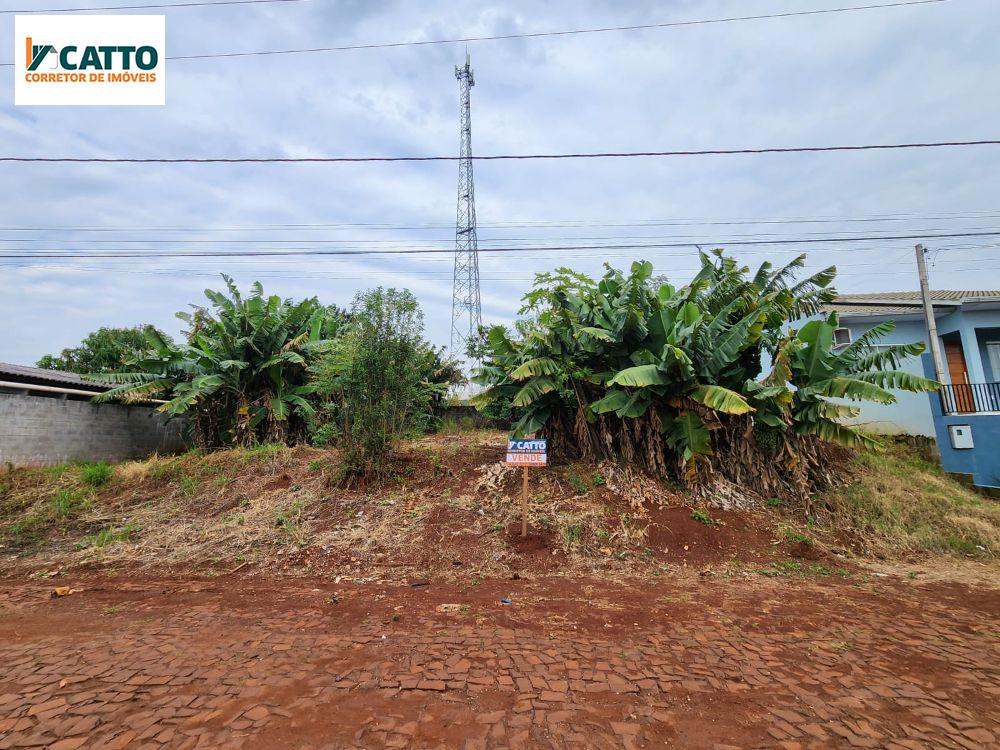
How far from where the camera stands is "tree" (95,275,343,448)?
13461 mm

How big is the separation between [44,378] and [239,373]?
5.13 metres

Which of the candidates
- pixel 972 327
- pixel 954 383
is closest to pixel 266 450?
pixel 954 383

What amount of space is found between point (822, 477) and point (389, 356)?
29.6ft

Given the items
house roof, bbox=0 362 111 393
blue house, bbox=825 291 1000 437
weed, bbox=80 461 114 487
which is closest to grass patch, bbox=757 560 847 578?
blue house, bbox=825 291 1000 437

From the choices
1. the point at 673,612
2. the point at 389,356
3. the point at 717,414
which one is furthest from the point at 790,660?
the point at 389,356

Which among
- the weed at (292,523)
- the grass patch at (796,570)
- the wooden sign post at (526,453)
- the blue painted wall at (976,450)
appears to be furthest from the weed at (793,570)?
the weed at (292,523)

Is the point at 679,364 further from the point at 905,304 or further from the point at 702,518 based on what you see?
the point at 905,304

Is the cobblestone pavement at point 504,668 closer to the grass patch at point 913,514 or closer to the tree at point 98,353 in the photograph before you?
the grass patch at point 913,514

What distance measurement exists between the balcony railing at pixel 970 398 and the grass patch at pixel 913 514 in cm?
218

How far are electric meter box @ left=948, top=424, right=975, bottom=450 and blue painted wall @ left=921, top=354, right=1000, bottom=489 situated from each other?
5 centimetres

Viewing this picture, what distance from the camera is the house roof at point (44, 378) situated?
41.3 feet

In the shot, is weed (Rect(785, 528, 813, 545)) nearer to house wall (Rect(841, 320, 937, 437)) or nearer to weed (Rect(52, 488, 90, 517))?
house wall (Rect(841, 320, 937, 437))

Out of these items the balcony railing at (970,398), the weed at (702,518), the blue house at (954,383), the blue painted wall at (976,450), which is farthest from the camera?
the balcony railing at (970,398)

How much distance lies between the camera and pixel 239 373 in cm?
1365
